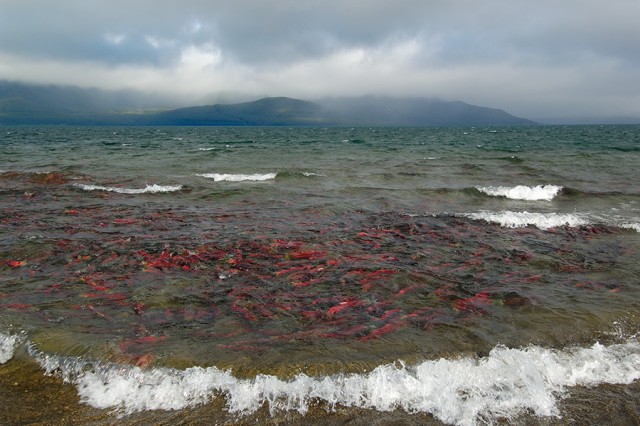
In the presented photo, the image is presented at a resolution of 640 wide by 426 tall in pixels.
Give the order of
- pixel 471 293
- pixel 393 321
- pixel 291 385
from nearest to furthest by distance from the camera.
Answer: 1. pixel 291 385
2. pixel 393 321
3. pixel 471 293

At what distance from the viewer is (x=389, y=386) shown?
561cm

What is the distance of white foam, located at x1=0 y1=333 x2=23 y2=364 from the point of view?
6.28m

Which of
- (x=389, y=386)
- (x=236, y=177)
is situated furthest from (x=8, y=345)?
(x=236, y=177)

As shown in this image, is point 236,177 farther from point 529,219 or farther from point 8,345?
point 8,345

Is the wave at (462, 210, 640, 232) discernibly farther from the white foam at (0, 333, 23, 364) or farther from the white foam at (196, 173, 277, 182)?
the white foam at (196, 173, 277, 182)

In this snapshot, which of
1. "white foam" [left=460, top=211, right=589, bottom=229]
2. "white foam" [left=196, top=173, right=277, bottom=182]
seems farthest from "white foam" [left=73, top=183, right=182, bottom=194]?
"white foam" [left=460, top=211, right=589, bottom=229]

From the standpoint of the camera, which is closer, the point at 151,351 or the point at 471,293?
the point at 151,351

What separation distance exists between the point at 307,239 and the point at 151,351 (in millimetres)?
6927

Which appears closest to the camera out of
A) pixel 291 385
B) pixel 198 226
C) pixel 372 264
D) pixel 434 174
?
pixel 291 385

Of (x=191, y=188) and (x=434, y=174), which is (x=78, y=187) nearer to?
(x=191, y=188)

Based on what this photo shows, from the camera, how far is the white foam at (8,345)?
6.28 metres

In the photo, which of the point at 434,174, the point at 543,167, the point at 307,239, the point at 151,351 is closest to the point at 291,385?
the point at 151,351

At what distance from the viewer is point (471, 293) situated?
29.0ft

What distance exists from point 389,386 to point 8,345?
600 centimetres
